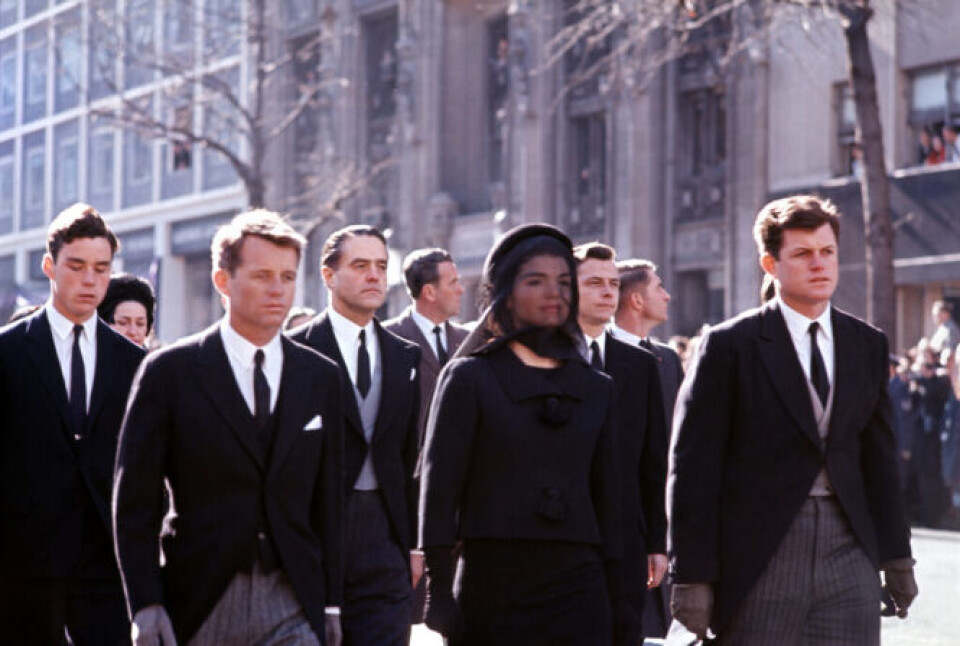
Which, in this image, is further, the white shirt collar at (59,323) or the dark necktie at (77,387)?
the white shirt collar at (59,323)

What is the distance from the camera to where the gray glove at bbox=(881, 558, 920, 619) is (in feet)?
21.4

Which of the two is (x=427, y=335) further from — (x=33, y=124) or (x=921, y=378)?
(x=33, y=124)

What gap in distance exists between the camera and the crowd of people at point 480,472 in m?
5.94

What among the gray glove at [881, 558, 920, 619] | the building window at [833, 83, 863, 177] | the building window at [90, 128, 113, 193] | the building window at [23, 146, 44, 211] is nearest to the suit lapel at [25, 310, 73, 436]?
the gray glove at [881, 558, 920, 619]

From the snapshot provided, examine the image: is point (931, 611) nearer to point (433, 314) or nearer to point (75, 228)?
point (433, 314)

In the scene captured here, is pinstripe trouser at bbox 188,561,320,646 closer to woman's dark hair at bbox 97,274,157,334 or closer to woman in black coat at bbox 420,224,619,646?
woman in black coat at bbox 420,224,619,646

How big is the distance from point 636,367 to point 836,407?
1.79 meters

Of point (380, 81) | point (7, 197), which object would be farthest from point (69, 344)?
point (7, 197)

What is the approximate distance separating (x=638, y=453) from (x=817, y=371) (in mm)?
1556

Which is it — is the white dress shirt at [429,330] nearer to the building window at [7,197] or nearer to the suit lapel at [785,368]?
the suit lapel at [785,368]

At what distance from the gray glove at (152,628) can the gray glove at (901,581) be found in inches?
93.5

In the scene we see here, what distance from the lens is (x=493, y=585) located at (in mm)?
6066

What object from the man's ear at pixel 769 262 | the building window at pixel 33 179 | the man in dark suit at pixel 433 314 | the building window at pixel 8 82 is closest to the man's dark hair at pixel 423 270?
the man in dark suit at pixel 433 314

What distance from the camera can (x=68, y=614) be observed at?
7.19 metres
